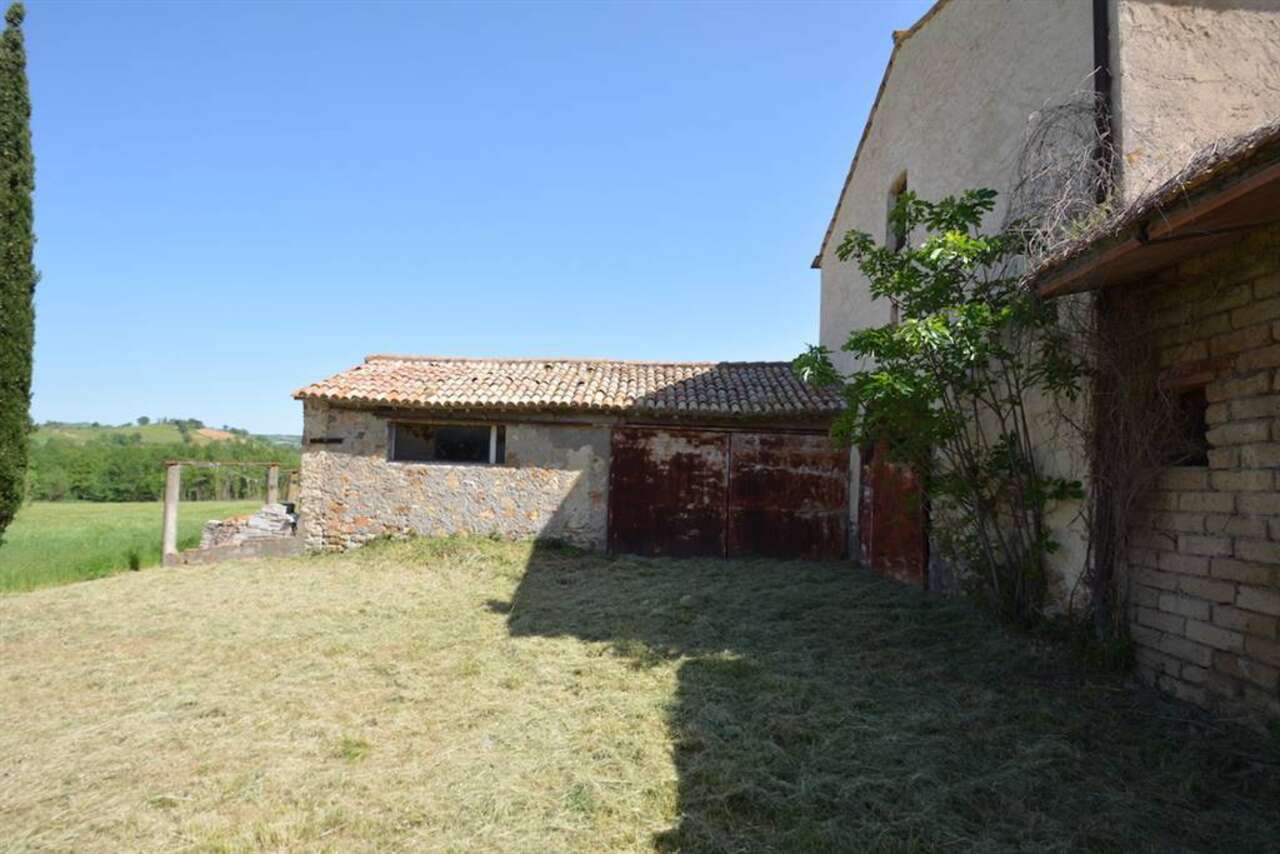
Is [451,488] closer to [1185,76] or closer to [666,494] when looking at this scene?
[666,494]

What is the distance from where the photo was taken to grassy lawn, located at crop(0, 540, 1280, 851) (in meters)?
2.96

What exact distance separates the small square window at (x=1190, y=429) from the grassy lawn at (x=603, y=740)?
5.11ft

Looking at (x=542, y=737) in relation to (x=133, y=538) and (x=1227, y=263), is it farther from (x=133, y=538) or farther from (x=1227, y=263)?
(x=133, y=538)

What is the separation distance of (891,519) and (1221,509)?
4.84m

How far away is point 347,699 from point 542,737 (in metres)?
1.65

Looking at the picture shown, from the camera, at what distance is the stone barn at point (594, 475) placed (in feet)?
36.3

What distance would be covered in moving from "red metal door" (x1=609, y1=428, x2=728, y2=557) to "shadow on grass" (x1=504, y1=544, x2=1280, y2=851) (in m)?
4.71

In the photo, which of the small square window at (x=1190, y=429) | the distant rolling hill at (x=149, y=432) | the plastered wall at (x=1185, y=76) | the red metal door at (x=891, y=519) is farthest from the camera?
the distant rolling hill at (x=149, y=432)

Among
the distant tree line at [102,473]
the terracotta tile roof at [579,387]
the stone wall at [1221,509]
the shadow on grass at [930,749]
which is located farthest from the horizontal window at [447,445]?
the distant tree line at [102,473]

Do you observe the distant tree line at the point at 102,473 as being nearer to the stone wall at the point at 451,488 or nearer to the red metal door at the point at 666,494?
the stone wall at the point at 451,488

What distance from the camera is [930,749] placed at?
361 centimetres

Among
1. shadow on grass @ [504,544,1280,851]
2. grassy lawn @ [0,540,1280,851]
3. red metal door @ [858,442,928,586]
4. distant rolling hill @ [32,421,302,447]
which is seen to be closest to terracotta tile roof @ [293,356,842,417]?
red metal door @ [858,442,928,586]

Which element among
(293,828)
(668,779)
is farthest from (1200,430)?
(293,828)

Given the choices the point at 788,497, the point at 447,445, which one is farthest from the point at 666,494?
the point at 447,445
